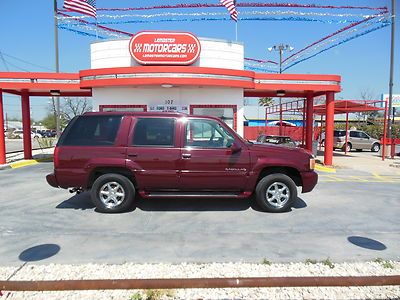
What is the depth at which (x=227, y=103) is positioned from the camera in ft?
38.3

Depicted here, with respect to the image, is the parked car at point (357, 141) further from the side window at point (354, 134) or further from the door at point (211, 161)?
the door at point (211, 161)

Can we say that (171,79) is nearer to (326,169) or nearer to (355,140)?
(326,169)

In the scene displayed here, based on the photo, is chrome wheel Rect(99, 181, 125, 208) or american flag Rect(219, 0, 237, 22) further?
american flag Rect(219, 0, 237, 22)

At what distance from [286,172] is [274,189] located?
0.48m

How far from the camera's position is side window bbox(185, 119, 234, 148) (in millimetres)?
5816

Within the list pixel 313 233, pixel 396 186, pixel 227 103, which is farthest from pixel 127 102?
pixel 396 186

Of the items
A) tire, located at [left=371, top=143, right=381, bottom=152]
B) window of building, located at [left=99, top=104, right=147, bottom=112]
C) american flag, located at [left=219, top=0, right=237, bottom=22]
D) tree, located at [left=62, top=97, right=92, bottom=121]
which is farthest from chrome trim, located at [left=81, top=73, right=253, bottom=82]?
tree, located at [left=62, top=97, right=92, bottom=121]

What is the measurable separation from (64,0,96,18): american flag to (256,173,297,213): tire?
12.5 meters

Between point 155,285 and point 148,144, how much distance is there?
10.2 ft

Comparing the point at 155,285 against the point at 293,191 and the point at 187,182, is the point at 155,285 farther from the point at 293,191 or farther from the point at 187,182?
the point at 293,191

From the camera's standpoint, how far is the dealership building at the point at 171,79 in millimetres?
10695

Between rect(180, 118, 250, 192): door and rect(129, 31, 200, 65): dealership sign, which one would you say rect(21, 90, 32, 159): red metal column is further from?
rect(180, 118, 250, 192): door

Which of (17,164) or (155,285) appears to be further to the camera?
(17,164)

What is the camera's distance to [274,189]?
6016mm
